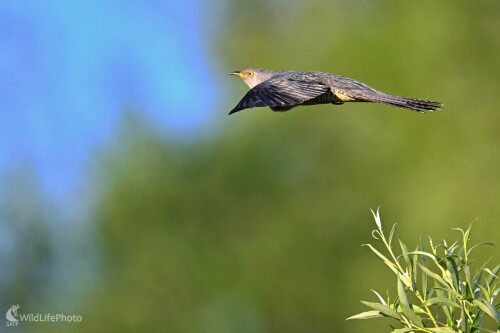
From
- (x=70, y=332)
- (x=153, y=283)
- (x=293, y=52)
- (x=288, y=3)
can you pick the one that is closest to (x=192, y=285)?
(x=153, y=283)

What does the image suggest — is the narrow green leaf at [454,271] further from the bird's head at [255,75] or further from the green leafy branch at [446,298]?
the bird's head at [255,75]

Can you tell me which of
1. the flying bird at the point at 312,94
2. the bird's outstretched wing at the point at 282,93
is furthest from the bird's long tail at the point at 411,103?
the bird's outstretched wing at the point at 282,93

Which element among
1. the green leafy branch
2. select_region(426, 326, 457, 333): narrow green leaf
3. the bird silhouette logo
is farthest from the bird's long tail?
the bird silhouette logo

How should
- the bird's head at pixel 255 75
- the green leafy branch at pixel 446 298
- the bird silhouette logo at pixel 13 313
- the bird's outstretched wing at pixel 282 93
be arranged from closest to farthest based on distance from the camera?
the green leafy branch at pixel 446 298
the bird's outstretched wing at pixel 282 93
the bird's head at pixel 255 75
the bird silhouette logo at pixel 13 313

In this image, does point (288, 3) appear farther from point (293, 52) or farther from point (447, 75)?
point (447, 75)

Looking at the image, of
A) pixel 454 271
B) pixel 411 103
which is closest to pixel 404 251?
pixel 454 271

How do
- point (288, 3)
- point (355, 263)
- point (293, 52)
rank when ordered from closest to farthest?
point (355, 263), point (293, 52), point (288, 3)

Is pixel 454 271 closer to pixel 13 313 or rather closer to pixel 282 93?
pixel 282 93
